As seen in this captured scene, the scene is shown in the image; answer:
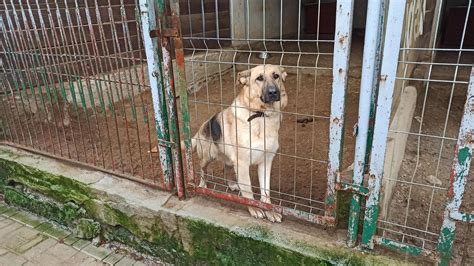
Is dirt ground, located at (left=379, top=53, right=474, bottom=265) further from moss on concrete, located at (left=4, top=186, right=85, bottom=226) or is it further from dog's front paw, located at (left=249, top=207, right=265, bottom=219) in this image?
moss on concrete, located at (left=4, top=186, right=85, bottom=226)

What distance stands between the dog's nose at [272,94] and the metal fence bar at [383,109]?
973 millimetres

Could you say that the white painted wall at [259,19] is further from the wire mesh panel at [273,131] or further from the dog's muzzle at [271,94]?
the dog's muzzle at [271,94]

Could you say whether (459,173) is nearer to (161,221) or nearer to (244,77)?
(244,77)

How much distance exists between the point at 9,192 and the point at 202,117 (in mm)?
2834

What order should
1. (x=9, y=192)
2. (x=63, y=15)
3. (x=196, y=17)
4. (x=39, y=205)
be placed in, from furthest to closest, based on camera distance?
(x=196, y=17) < (x=63, y=15) < (x=9, y=192) < (x=39, y=205)

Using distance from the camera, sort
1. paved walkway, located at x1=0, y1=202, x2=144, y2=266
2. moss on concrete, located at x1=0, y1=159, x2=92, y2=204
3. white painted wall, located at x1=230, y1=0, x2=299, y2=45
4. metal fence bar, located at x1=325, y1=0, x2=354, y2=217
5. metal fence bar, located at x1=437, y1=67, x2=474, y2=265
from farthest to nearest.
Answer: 1. white painted wall, located at x1=230, y1=0, x2=299, y2=45
2. moss on concrete, located at x1=0, y1=159, x2=92, y2=204
3. paved walkway, located at x1=0, y1=202, x2=144, y2=266
4. metal fence bar, located at x1=325, y1=0, x2=354, y2=217
5. metal fence bar, located at x1=437, y1=67, x2=474, y2=265

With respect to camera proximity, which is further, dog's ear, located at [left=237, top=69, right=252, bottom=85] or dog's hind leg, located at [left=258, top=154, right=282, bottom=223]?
dog's ear, located at [left=237, top=69, right=252, bottom=85]

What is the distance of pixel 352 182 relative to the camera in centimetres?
208

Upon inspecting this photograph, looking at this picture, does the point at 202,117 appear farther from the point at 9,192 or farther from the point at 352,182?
the point at 352,182

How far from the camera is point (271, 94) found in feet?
8.93

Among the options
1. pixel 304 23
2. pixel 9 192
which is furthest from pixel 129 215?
pixel 304 23

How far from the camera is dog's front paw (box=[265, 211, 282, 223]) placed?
253cm

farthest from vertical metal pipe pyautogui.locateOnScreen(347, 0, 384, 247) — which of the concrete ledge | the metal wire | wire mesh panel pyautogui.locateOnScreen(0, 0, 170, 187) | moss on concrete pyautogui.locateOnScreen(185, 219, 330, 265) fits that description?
wire mesh panel pyautogui.locateOnScreen(0, 0, 170, 187)

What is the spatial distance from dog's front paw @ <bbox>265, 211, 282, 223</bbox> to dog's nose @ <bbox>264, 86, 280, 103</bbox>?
2.88ft
